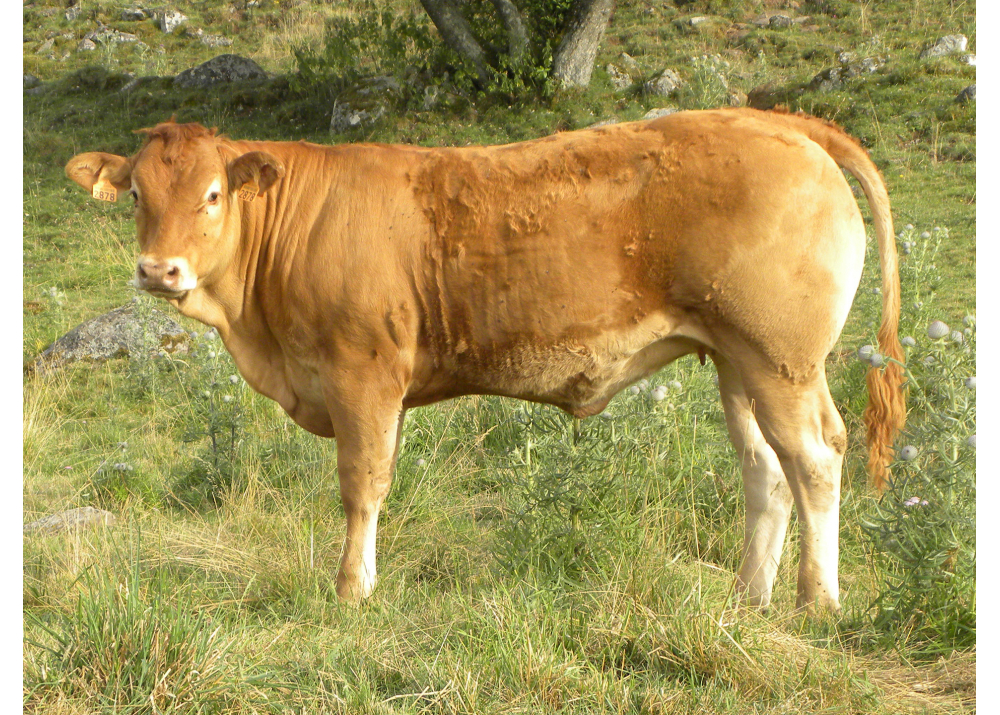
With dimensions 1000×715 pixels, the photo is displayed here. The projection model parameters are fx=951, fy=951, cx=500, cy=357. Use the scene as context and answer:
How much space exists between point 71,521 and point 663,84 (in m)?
11.2

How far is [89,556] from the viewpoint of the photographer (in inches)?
177

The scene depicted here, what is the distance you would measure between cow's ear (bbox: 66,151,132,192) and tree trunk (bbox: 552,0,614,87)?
1056cm

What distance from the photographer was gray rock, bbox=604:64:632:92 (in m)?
14.7

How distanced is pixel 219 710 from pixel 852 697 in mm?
2181

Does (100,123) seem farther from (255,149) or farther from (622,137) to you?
(622,137)

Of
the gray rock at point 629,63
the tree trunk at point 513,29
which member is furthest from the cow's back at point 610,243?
the gray rock at point 629,63

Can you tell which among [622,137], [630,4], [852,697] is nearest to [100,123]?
[630,4]

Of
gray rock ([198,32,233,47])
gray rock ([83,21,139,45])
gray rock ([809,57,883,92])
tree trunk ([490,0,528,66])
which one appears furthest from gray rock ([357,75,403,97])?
gray rock ([83,21,139,45])

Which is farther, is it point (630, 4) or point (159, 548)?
point (630, 4)

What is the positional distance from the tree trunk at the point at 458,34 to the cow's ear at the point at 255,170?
10.5m

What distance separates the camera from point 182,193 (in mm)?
4273

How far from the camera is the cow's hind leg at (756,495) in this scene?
4566 millimetres

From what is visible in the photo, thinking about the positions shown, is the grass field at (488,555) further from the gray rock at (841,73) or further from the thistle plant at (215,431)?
the gray rock at (841,73)

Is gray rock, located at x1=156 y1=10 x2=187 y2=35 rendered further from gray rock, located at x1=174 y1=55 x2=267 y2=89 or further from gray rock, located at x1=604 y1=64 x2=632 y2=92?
gray rock, located at x1=604 y1=64 x2=632 y2=92
